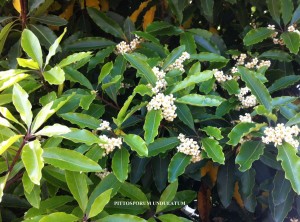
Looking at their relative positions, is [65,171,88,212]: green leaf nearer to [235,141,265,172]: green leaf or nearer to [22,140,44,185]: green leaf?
[22,140,44,185]: green leaf

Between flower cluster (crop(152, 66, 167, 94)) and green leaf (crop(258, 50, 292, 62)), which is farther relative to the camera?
green leaf (crop(258, 50, 292, 62))

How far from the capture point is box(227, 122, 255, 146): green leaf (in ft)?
3.67

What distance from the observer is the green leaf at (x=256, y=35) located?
58.1 inches

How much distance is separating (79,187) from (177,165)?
0.27 meters

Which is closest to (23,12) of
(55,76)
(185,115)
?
A: (55,76)

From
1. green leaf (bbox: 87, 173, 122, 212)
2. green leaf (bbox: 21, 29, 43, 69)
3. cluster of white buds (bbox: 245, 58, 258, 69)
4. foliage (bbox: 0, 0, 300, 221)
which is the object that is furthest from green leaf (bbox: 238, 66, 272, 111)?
green leaf (bbox: 21, 29, 43, 69)

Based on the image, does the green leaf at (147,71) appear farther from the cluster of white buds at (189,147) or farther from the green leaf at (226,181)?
the green leaf at (226,181)

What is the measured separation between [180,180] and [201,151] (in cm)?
61

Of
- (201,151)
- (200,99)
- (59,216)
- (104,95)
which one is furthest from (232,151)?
(59,216)

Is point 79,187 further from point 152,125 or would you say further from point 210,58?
point 210,58

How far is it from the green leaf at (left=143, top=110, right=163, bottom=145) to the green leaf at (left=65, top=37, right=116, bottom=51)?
0.48m

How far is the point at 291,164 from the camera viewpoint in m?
1.09

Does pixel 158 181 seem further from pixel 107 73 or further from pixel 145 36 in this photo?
pixel 145 36

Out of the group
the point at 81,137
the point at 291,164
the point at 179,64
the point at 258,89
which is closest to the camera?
the point at 81,137
